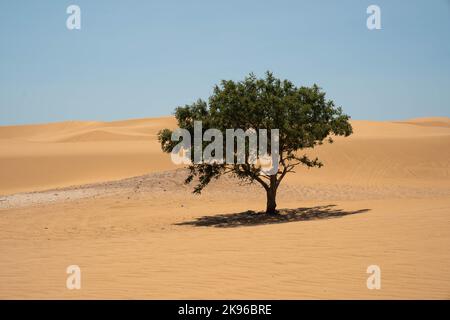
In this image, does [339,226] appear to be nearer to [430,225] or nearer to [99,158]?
[430,225]

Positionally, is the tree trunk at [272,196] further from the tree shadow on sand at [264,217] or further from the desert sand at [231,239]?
the desert sand at [231,239]

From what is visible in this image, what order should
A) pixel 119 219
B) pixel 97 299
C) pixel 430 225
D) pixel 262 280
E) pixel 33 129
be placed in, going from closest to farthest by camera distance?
pixel 97 299 < pixel 262 280 < pixel 430 225 < pixel 119 219 < pixel 33 129

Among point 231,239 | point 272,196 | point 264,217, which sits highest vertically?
point 272,196

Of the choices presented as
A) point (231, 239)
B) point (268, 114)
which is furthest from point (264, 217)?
point (231, 239)

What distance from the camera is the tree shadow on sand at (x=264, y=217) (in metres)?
17.3

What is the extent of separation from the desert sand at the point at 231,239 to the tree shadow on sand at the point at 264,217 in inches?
→ 3.1

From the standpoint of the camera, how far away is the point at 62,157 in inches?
1842

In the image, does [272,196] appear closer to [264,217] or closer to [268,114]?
[264,217]

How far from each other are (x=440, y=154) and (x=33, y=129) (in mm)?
123291

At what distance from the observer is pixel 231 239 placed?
12.5 m

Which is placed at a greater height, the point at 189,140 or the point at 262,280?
the point at 189,140

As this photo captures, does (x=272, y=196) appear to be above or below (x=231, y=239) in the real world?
above

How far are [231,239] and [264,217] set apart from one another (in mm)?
6452

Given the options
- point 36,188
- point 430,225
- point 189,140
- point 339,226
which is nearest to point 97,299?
point 339,226
